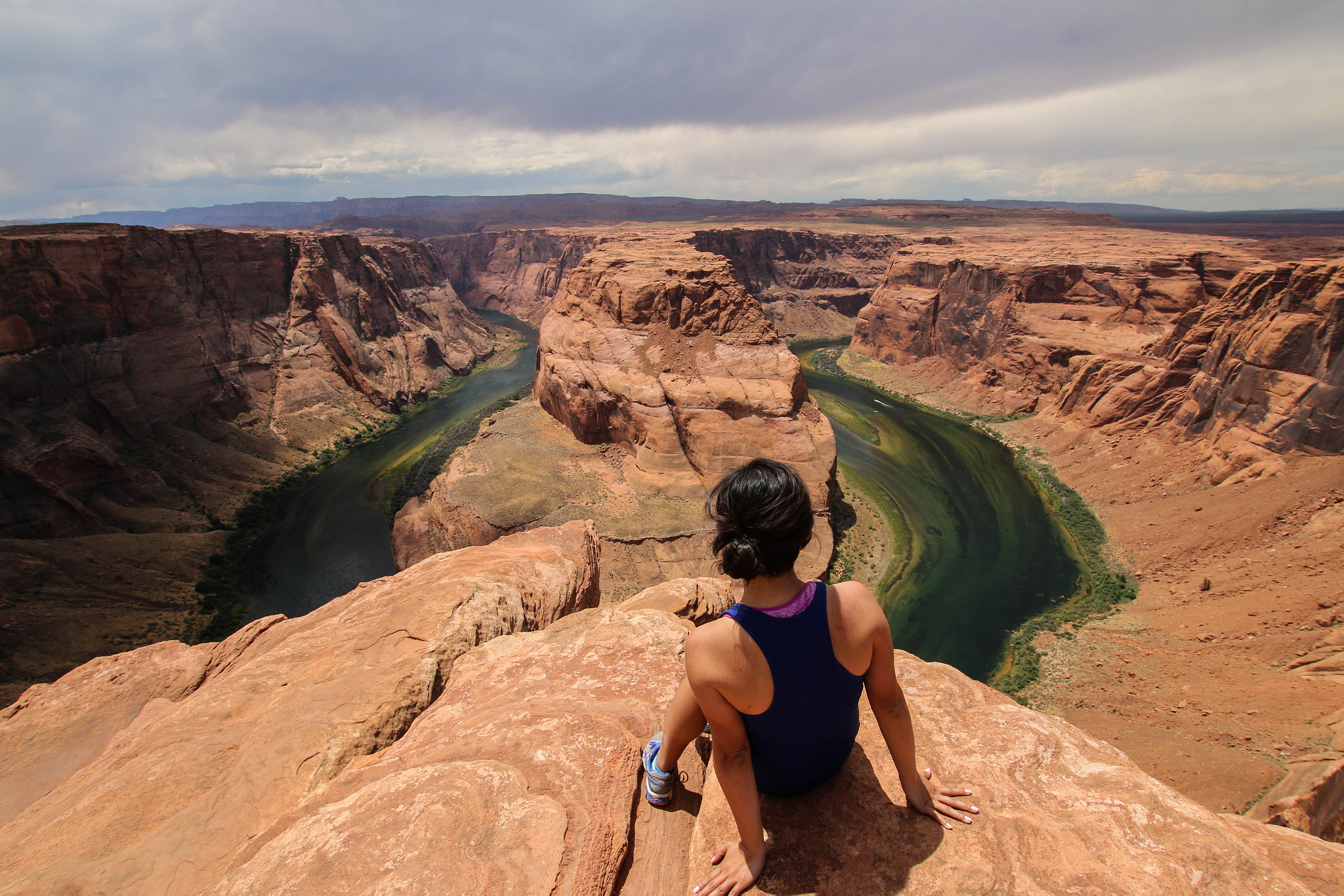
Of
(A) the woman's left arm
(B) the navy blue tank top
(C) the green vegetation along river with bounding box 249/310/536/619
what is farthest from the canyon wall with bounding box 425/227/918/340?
(B) the navy blue tank top

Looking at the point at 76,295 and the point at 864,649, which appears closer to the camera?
the point at 864,649

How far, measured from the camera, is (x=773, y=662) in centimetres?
321

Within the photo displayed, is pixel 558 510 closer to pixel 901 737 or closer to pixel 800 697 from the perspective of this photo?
pixel 901 737

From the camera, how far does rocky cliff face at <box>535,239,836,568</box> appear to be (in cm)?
2700

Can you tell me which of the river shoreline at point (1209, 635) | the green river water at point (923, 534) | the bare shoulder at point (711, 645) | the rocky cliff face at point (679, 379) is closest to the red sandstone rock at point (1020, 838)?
the bare shoulder at point (711, 645)

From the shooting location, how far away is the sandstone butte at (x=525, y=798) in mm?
3338

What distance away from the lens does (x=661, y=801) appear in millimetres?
4488

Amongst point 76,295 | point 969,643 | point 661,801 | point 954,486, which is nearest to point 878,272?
point 954,486

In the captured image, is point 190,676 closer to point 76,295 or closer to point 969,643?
point 969,643

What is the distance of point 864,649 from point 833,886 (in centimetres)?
135

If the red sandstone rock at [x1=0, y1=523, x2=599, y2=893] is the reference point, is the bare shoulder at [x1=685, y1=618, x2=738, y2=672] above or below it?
above

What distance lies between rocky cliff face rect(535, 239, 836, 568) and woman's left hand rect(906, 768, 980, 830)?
2208 centimetres

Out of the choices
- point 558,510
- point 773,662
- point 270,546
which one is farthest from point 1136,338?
point 270,546

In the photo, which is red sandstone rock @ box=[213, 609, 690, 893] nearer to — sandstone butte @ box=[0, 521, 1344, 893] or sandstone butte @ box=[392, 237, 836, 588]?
sandstone butte @ box=[0, 521, 1344, 893]
